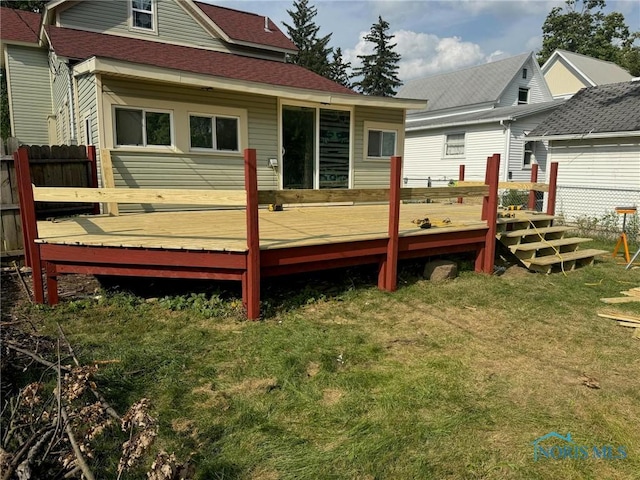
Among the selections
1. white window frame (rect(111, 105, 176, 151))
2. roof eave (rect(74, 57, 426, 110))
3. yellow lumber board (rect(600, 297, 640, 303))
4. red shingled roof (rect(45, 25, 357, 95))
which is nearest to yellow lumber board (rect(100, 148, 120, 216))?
white window frame (rect(111, 105, 176, 151))

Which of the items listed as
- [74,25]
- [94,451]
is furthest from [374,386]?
[74,25]

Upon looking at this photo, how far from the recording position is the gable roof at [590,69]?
28344mm


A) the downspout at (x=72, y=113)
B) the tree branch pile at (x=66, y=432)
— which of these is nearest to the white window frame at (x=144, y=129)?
the downspout at (x=72, y=113)

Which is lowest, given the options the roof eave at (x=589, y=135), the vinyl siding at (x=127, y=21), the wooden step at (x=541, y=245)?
the wooden step at (x=541, y=245)

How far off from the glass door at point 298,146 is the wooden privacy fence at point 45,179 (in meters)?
4.13

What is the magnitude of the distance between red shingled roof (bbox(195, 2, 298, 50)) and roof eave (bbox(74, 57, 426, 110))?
4.73m

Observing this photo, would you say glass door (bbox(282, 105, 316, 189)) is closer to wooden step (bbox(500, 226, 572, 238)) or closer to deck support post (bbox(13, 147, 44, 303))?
wooden step (bbox(500, 226, 572, 238))

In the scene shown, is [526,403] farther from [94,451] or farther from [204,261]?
[204,261]

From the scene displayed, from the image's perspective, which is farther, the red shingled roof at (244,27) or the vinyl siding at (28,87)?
the vinyl siding at (28,87)

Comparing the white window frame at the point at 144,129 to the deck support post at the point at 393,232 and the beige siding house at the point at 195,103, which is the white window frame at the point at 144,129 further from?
the deck support post at the point at 393,232

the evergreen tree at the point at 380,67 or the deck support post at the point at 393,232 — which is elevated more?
the evergreen tree at the point at 380,67

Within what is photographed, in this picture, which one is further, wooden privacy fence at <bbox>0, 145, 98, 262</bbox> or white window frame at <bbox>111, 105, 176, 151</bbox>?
white window frame at <bbox>111, 105, 176, 151</bbox>

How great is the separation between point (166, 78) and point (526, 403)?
750 cm

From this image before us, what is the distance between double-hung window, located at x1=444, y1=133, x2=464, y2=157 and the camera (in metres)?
20.2
